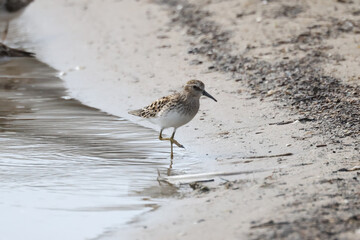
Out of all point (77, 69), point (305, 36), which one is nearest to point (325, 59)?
point (305, 36)

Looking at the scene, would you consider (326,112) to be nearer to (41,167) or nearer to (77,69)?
(41,167)

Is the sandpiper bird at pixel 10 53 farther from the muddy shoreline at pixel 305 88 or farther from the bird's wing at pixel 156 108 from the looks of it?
the bird's wing at pixel 156 108

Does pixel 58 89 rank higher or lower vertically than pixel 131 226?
lower

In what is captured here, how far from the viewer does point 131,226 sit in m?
5.63

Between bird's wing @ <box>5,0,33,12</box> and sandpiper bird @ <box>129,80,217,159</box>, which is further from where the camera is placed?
bird's wing @ <box>5,0,33,12</box>

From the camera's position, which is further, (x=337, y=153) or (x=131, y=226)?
(x=337, y=153)

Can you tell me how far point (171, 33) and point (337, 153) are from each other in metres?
6.11

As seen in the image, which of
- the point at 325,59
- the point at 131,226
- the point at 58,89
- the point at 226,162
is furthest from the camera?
the point at 58,89

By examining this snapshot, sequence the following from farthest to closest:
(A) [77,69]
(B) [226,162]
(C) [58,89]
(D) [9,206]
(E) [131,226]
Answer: (A) [77,69]
(C) [58,89]
(B) [226,162]
(D) [9,206]
(E) [131,226]

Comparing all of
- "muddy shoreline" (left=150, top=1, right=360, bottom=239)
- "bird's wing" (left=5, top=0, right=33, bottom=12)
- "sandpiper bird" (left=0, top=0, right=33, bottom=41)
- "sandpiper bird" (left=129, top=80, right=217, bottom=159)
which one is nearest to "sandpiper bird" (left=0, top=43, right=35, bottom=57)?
"muddy shoreline" (left=150, top=1, right=360, bottom=239)

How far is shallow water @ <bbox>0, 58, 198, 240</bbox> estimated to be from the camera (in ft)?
19.5

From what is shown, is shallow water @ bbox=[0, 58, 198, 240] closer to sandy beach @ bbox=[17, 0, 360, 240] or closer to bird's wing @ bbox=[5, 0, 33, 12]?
sandy beach @ bbox=[17, 0, 360, 240]

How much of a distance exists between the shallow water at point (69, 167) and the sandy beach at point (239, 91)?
0.26 metres

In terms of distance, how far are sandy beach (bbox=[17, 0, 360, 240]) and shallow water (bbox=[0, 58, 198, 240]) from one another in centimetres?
26
